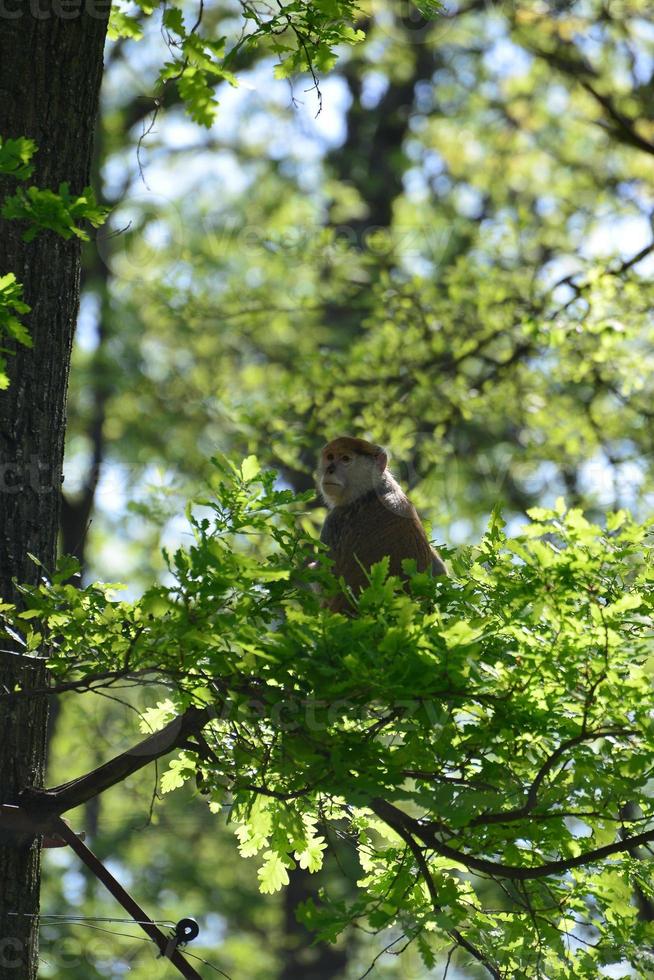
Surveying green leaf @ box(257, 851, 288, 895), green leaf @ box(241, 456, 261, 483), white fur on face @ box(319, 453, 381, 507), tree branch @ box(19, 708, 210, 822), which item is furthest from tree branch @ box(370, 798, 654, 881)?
white fur on face @ box(319, 453, 381, 507)

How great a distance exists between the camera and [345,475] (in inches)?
250

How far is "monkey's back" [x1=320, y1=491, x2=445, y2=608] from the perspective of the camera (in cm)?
555

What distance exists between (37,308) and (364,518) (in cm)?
235

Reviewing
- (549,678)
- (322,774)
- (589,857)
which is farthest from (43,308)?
(589,857)

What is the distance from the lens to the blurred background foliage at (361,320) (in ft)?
31.2

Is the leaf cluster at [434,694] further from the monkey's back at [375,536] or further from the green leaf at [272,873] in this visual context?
the monkey's back at [375,536]

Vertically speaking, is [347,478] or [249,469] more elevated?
[347,478]

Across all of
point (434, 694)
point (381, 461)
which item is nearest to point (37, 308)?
point (434, 694)

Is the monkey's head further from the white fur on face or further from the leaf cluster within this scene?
the leaf cluster

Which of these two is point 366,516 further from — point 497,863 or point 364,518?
point 497,863

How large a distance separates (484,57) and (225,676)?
16.3 metres

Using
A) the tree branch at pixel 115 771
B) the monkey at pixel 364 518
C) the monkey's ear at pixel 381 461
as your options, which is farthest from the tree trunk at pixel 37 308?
the monkey's ear at pixel 381 461

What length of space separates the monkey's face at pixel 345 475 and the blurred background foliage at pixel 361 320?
1.59m

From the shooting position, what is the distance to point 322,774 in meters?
3.17
